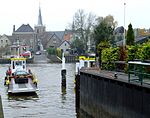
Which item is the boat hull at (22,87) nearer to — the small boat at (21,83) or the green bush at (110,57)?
the small boat at (21,83)

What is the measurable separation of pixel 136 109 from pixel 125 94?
5.43 ft

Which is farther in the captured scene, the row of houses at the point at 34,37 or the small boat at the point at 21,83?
the row of houses at the point at 34,37

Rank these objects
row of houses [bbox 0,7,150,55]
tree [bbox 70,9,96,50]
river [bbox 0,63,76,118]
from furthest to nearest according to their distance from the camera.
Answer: row of houses [bbox 0,7,150,55] → tree [bbox 70,9,96,50] → river [bbox 0,63,76,118]

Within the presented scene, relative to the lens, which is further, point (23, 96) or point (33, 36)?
point (33, 36)

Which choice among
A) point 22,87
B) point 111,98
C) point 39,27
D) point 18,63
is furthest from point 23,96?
point 39,27

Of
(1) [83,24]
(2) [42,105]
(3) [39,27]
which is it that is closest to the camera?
(2) [42,105]

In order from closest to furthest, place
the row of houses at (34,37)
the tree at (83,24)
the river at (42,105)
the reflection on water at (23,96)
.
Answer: the river at (42,105) → the reflection on water at (23,96) → the tree at (83,24) → the row of houses at (34,37)

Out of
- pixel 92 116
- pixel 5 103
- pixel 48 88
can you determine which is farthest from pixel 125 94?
pixel 48 88

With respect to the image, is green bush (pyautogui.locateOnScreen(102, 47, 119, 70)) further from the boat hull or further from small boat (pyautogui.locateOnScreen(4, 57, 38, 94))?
small boat (pyautogui.locateOnScreen(4, 57, 38, 94))

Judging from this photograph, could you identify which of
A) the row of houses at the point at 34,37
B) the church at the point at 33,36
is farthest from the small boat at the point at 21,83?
the church at the point at 33,36

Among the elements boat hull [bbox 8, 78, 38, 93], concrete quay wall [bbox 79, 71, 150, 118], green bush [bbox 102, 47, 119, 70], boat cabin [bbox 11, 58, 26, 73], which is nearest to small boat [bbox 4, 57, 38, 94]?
boat hull [bbox 8, 78, 38, 93]

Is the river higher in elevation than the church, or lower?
lower

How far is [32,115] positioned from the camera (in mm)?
27000

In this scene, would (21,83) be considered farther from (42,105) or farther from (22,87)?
(42,105)
